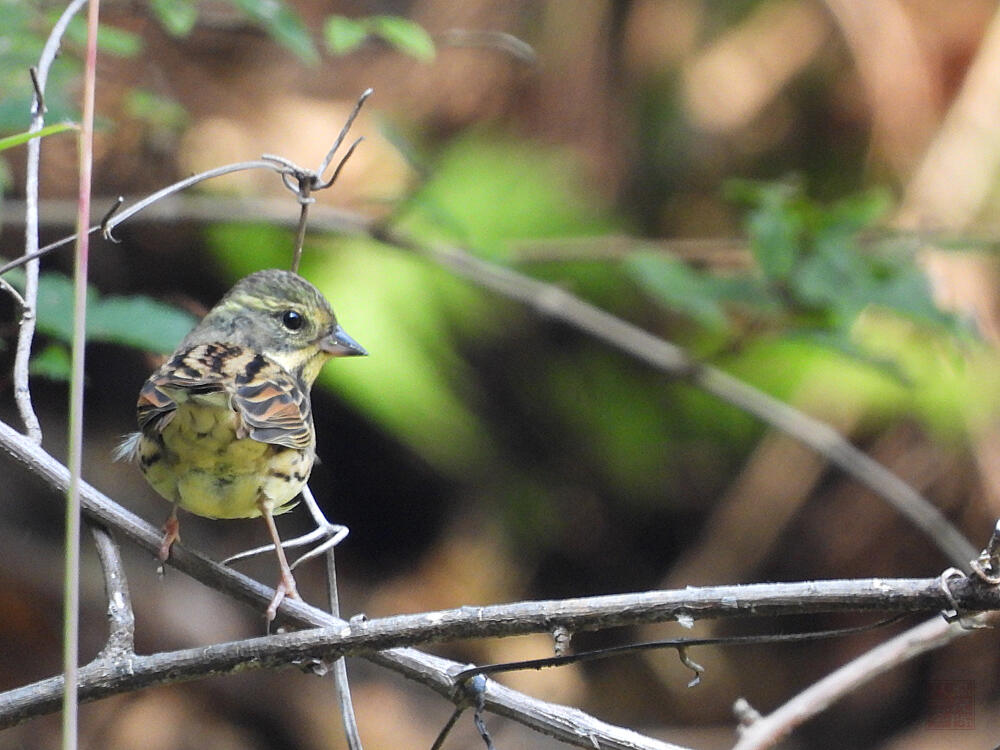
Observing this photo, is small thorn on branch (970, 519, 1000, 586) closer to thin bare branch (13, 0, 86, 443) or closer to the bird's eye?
thin bare branch (13, 0, 86, 443)

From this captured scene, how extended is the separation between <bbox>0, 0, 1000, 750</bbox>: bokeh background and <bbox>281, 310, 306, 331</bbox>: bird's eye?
1.84 meters

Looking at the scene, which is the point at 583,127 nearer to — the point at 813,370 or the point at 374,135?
the point at 374,135

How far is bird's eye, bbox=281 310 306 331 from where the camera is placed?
9.02ft

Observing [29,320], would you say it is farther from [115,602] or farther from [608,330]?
[608,330]

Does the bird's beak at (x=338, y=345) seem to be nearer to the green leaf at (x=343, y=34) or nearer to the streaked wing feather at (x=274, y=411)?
the streaked wing feather at (x=274, y=411)

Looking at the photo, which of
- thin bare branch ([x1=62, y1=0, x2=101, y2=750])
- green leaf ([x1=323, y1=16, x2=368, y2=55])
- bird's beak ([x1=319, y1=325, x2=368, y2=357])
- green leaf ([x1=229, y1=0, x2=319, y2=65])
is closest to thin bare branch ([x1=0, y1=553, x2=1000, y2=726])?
thin bare branch ([x1=62, y1=0, x2=101, y2=750])

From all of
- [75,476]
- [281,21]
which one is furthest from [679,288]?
[75,476]

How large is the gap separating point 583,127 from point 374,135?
1171 mm

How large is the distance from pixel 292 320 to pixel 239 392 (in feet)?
1.69

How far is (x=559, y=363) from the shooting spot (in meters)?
5.72

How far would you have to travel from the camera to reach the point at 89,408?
5121mm

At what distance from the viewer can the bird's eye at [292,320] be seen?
108 inches

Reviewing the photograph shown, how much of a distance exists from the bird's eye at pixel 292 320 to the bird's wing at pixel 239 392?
155 millimetres

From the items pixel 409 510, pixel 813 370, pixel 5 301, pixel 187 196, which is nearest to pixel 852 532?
pixel 813 370
